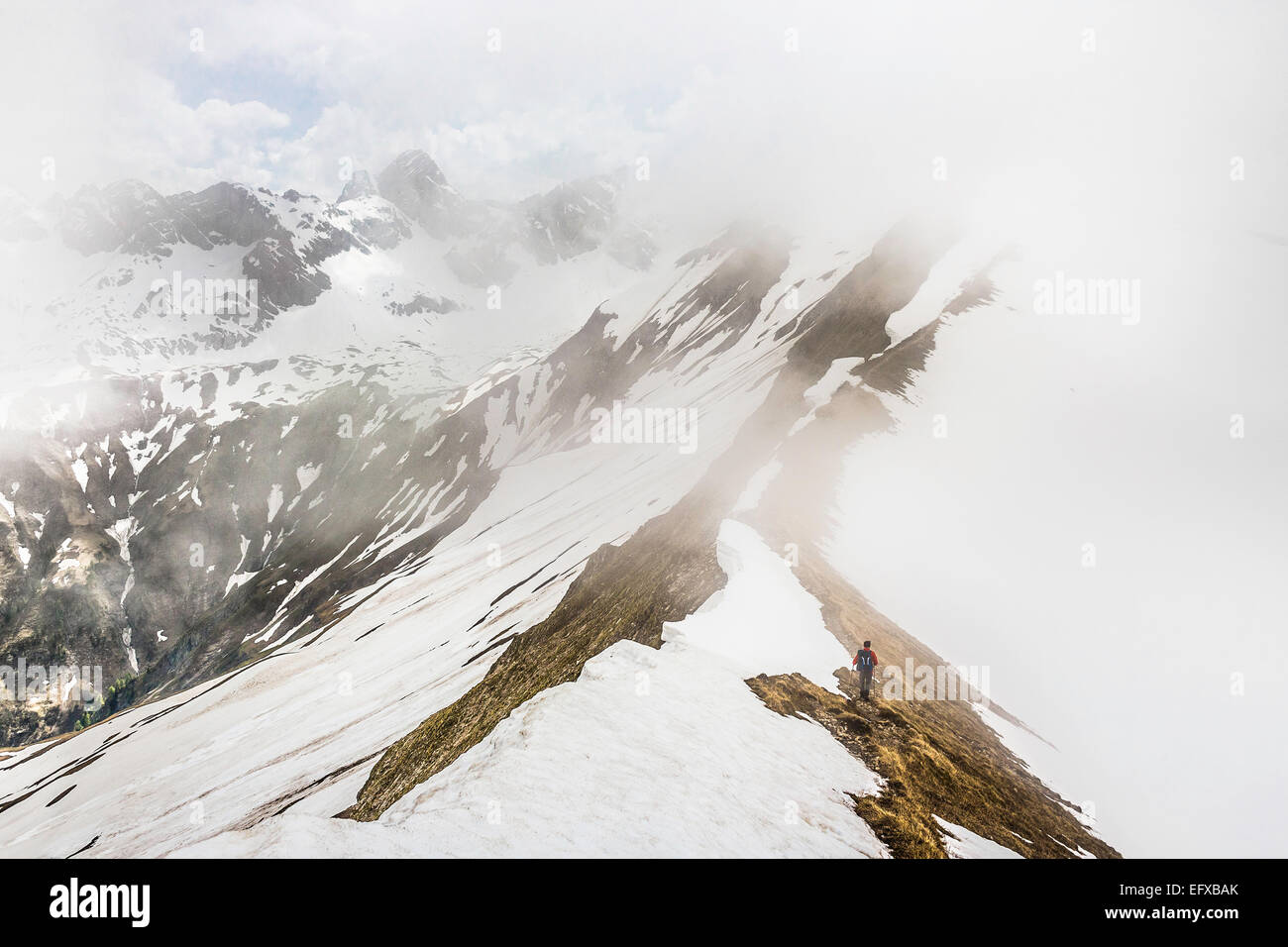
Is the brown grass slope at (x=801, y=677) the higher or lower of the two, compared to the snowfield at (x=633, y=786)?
lower

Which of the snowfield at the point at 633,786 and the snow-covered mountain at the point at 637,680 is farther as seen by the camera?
the snow-covered mountain at the point at 637,680

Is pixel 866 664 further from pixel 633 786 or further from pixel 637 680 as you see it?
pixel 633 786

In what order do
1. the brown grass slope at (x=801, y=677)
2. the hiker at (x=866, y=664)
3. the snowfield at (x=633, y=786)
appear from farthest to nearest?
1. the hiker at (x=866, y=664)
2. the brown grass slope at (x=801, y=677)
3. the snowfield at (x=633, y=786)

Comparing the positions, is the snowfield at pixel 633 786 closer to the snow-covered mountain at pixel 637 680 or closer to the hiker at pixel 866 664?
the snow-covered mountain at pixel 637 680

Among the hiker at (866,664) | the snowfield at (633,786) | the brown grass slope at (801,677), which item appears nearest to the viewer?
the snowfield at (633,786)

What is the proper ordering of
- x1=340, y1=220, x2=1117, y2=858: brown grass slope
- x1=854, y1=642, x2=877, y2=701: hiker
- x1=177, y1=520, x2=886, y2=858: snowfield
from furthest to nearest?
x1=854, y1=642, x2=877, y2=701: hiker
x1=340, y1=220, x2=1117, y2=858: brown grass slope
x1=177, y1=520, x2=886, y2=858: snowfield

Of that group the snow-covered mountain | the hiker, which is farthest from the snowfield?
the hiker

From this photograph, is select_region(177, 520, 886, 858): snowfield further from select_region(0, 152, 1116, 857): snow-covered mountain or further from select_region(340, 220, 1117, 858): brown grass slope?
select_region(340, 220, 1117, 858): brown grass slope

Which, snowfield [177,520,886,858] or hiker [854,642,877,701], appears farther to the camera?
hiker [854,642,877,701]

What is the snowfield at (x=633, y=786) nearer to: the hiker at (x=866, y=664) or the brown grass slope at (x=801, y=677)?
the brown grass slope at (x=801, y=677)

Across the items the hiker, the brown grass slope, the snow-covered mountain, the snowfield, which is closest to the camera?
the snowfield

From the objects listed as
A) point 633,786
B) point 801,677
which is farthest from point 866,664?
point 633,786

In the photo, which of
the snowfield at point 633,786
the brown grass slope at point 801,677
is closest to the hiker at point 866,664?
the brown grass slope at point 801,677
